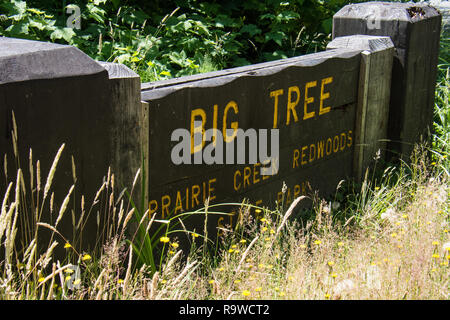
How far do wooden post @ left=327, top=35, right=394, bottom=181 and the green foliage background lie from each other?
1076mm

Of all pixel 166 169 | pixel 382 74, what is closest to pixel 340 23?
pixel 382 74

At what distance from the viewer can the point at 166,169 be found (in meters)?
3.42

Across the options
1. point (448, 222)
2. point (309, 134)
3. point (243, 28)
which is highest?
point (243, 28)

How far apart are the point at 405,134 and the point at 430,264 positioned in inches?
107

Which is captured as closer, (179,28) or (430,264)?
(430,264)

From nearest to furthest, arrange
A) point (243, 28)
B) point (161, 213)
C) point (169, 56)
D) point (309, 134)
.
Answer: point (161, 213), point (309, 134), point (169, 56), point (243, 28)

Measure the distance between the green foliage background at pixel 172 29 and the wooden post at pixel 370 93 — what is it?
108 cm

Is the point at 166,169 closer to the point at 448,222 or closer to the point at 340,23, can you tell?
the point at 448,222

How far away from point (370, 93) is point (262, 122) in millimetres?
1451

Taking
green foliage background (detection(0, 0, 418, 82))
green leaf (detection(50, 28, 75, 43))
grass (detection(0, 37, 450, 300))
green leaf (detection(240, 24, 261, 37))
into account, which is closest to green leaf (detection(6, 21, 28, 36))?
green foliage background (detection(0, 0, 418, 82))

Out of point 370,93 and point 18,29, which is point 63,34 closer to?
point 18,29

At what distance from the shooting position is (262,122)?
160 inches

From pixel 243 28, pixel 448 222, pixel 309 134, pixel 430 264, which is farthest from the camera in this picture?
pixel 243 28

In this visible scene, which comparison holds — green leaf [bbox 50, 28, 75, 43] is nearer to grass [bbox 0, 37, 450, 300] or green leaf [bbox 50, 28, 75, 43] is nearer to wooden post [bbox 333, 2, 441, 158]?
wooden post [bbox 333, 2, 441, 158]
